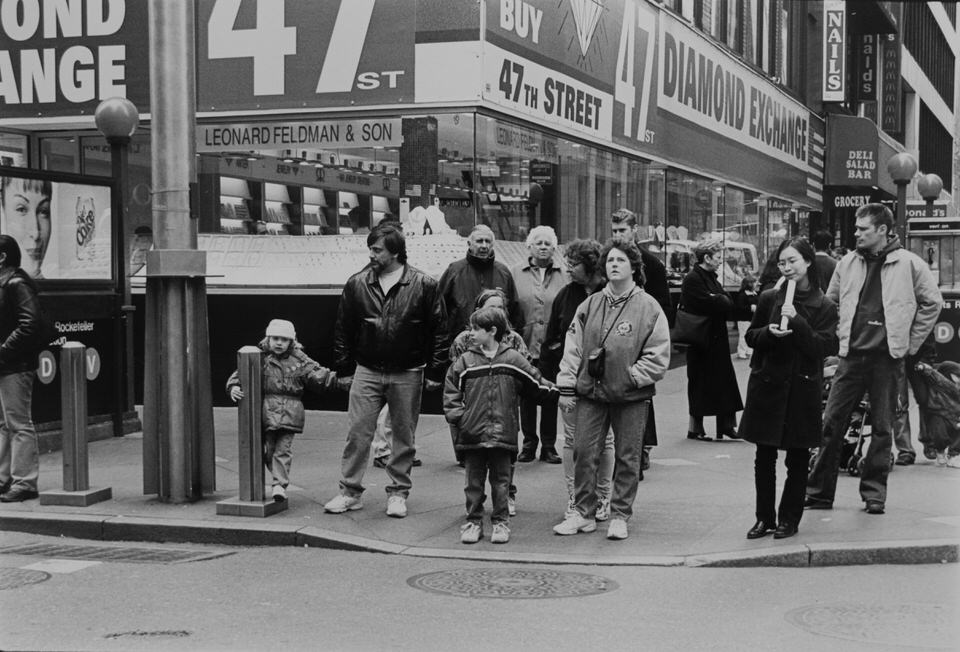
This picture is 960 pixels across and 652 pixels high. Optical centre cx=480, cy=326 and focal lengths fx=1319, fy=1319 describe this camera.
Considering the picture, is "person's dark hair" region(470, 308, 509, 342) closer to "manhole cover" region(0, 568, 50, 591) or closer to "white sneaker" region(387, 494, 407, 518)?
"white sneaker" region(387, 494, 407, 518)

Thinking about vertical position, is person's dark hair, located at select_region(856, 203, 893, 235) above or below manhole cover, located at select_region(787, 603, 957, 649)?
above

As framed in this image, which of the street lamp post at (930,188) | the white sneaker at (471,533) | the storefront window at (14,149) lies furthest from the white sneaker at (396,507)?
the street lamp post at (930,188)

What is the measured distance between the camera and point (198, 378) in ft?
31.2

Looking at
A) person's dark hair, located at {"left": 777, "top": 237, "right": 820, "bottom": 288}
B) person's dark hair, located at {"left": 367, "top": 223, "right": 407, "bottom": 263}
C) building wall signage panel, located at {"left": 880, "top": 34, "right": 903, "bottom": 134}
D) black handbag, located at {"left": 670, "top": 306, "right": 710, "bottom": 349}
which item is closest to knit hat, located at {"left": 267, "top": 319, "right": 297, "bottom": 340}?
person's dark hair, located at {"left": 367, "top": 223, "right": 407, "bottom": 263}

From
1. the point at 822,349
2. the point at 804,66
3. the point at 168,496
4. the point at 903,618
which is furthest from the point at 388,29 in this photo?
the point at 804,66

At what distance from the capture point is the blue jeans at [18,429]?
9.55 meters

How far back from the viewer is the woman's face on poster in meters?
11.6

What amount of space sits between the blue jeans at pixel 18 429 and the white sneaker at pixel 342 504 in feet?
7.34

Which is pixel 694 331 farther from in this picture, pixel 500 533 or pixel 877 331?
pixel 500 533

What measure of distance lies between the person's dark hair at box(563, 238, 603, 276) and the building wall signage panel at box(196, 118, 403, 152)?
16.3ft

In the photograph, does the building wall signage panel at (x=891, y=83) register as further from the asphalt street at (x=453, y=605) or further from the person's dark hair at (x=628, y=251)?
the asphalt street at (x=453, y=605)

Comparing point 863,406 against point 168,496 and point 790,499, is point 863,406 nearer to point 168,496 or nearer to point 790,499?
point 790,499

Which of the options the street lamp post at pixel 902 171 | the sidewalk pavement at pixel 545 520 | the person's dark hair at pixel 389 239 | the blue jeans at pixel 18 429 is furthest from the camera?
the street lamp post at pixel 902 171

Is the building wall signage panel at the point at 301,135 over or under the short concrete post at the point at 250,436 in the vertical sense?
over
